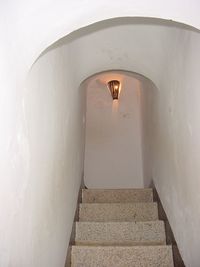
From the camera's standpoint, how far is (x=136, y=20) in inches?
59.9

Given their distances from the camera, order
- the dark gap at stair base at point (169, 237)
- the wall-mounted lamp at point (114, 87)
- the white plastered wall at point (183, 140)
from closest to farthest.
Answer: the white plastered wall at point (183, 140), the dark gap at stair base at point (169, 237), the wall-mounted lamp at point (114, 87)

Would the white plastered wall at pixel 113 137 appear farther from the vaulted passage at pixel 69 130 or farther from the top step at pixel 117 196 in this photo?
the vaulted passage at pixel 69 130

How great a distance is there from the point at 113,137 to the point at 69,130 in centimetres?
199

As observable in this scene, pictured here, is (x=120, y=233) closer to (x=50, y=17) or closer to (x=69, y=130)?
(x=69, y=130)

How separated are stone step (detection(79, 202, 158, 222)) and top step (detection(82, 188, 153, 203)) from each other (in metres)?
0.23

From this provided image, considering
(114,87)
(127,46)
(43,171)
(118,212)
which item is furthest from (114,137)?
(43,171)

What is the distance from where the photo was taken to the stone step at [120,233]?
2.07 m

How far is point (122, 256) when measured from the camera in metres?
1.83

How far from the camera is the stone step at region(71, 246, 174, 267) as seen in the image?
5.90 ft

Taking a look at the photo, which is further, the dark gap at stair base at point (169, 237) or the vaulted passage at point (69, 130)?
the dark gap at stair base at point (169, 237)

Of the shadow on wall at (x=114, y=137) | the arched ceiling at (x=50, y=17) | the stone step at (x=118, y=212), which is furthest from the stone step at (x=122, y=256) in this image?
the shadow on wall at (x=114, y=137)

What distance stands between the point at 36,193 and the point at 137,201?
5.76 ft

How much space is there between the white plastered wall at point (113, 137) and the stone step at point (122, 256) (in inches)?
69.8

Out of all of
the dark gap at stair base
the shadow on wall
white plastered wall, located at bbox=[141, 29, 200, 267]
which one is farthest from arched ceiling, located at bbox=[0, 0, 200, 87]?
the shadow on wall
